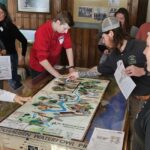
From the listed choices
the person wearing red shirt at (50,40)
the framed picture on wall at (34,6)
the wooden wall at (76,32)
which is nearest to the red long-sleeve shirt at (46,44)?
the person wearing red shirt at (50,40)

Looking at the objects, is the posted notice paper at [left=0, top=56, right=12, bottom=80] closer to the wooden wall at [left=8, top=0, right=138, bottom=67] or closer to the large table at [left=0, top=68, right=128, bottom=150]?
the large table at [left=0, top=68, right=128, bottom=150]

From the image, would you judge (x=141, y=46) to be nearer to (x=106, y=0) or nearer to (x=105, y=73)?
(x=105, y=73)

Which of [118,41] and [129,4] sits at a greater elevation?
[129,4]

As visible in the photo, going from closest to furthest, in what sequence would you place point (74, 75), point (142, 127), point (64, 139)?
1. point (142, 127)
2. point (64, 139)
3. point (74, 75)

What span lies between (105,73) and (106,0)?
78.4 inches

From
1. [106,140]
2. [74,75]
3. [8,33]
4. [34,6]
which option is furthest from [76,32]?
[106,140]

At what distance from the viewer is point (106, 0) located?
157 inches

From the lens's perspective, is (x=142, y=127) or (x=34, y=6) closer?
(x=142, y=127)

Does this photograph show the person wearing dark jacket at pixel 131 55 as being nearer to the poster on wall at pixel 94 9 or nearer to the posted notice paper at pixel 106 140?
the posted notice paper at pixel 106 140

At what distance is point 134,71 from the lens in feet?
6.13

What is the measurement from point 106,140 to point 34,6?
10.8 feet

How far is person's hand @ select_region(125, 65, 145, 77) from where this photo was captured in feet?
6.13

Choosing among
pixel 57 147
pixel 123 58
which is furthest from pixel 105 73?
pixel 57 147

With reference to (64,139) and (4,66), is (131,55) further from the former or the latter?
(4,66)
